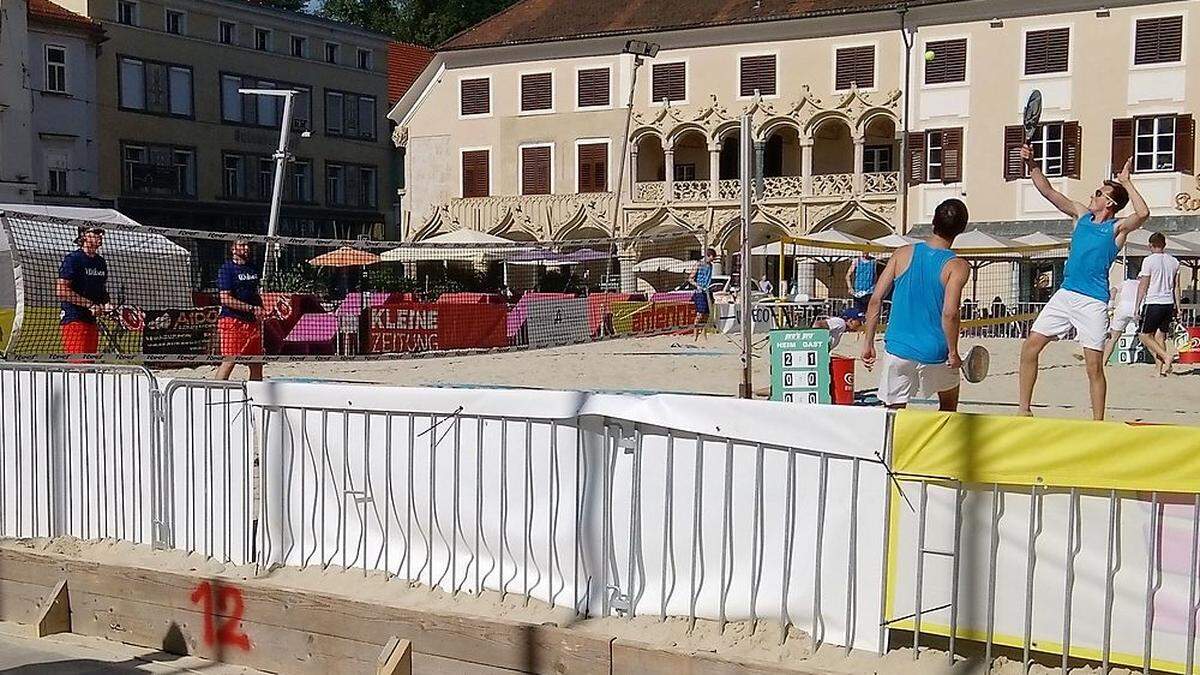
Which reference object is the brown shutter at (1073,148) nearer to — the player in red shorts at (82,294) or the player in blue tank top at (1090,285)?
the player in blue tank top at (1090,285)

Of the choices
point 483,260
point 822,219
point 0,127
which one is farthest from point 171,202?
point 483,260

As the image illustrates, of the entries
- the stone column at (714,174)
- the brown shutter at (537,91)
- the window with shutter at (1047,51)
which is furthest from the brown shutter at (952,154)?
the brown shutter at (537,91)

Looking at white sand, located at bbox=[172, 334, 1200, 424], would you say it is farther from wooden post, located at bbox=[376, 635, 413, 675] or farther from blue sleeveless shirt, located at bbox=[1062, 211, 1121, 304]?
wooden post, located at bbox=[376, 635, 413, 675]

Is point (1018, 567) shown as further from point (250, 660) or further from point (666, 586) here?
point (250, 660)

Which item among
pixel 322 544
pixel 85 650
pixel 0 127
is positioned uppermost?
pixel 0 127

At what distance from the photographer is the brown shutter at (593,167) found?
49031 mm

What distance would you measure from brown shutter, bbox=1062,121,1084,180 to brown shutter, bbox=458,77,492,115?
21404 mm

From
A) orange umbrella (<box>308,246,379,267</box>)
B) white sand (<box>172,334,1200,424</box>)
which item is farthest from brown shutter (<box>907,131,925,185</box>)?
orange umbrella (<box>308,246,379,267</box>)

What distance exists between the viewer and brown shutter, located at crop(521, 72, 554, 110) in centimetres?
4991

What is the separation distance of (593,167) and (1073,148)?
672 inches

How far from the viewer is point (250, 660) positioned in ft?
21.6

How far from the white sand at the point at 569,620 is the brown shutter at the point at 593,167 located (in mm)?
42151

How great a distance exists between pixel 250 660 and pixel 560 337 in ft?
51.1

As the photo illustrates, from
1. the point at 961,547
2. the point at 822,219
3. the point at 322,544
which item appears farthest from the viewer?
the point at 822,219
